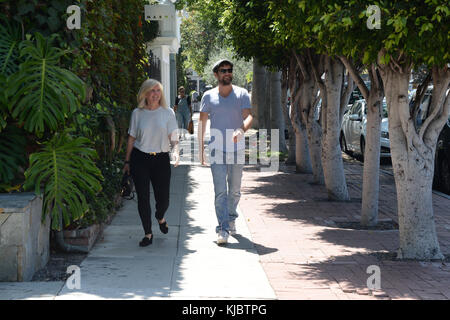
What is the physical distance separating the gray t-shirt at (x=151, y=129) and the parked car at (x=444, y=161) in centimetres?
682

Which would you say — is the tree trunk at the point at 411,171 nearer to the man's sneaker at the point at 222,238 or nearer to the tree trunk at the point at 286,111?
the man's sneaker at the point at 222,238

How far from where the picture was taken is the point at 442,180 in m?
12.9

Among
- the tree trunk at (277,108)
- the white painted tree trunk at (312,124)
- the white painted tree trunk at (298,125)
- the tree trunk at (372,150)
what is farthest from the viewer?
the tree trunk at (277,108)

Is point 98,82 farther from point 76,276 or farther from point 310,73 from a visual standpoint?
point 310,73

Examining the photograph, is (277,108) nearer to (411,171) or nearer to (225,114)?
(225,114)

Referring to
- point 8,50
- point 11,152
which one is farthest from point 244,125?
point 8,50

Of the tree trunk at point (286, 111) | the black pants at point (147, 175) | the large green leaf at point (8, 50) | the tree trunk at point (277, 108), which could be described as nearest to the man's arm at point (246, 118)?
the black pants at point (147, 175)

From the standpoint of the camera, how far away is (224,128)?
766cm

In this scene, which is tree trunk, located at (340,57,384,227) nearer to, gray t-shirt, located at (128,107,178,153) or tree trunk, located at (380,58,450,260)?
tree trunk, located at (380,58,450,260)

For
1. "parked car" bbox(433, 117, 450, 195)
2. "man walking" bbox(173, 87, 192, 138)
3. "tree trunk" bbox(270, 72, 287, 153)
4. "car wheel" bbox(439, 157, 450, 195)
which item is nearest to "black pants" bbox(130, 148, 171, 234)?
"parked car" bbox(433, 117, 450, 195)

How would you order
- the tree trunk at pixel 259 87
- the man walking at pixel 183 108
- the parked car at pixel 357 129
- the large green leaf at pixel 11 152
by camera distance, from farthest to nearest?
the tree trunk at pixel 259 87
the man walking at pixel 183 108
the parked car at pixel 357 129
the large green leaf at pixel 11 152

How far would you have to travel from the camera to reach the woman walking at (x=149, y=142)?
24.2 feet
